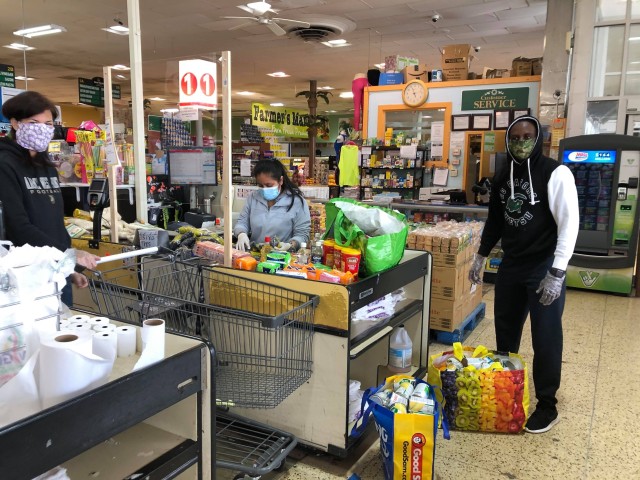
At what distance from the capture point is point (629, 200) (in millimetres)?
5996

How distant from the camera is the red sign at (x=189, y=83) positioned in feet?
11.9

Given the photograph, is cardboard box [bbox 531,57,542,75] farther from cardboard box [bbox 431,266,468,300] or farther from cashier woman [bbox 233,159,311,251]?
cashier woman [bbox 233,159,311,251]

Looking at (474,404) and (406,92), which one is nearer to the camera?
(474,404)

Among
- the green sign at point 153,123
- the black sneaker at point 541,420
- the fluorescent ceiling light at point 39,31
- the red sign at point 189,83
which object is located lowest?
the black sneaker at point 541,420

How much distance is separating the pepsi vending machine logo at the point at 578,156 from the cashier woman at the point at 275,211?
4.07 metres

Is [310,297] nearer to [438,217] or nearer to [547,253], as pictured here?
[547,253]

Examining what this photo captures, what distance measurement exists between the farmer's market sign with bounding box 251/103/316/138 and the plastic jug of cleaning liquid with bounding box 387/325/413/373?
815 centimetres

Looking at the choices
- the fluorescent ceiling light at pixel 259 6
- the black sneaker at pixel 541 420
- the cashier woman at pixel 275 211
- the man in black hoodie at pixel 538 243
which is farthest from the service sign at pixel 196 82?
the fluorescent ceiling light at pixel 259 6

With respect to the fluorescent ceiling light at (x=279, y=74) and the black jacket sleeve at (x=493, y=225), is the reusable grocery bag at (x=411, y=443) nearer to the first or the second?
the black jacket sleeve at (x=493, y=225)

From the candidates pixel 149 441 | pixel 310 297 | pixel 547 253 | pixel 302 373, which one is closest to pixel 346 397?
pixel 302 373

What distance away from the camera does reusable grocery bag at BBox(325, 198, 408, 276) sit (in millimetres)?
2590

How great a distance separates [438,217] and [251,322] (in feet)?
17.3

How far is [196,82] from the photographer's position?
3611 mm

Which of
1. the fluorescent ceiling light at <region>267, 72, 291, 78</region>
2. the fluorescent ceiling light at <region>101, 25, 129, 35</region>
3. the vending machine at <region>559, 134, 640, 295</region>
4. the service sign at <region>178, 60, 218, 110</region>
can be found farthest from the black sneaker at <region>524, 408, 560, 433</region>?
the fluorescent ceiling light at <region>267, 72, 291, 78</region>
